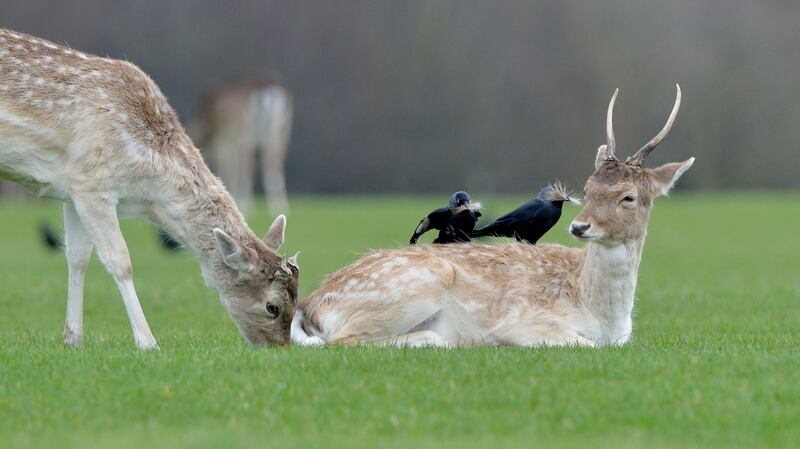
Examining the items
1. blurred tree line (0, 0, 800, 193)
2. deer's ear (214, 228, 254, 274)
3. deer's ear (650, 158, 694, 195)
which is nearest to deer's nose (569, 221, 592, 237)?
deer's ear (650, 158, 694, 195)

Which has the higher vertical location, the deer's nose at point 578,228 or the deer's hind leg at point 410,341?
the deer's nose at point 578,228

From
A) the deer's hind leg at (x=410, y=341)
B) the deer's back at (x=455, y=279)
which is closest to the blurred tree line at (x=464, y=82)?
the deer's back at (x=455, y=279)

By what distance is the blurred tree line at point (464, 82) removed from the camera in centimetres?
4509

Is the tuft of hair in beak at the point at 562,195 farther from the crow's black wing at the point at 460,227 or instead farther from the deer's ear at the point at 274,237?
the deer's ear at the point at 274,237

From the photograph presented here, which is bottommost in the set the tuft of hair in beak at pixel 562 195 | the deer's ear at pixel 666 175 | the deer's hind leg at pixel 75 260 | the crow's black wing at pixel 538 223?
the deer's hind leg at pixel 75 260

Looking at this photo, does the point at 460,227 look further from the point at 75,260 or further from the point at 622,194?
the point at 75,260

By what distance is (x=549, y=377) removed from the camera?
6.87m

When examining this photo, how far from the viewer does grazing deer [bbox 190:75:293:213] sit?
31828mm

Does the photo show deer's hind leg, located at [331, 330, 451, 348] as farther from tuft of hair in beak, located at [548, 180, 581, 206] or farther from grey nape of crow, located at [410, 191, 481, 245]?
tuft of hair in beak, located at [548, 180, 581, 206]

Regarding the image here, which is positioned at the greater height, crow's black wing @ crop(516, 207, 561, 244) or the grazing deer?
crow's black wing @ crop(516, 207, 561, 244)

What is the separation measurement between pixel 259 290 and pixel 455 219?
1.62m

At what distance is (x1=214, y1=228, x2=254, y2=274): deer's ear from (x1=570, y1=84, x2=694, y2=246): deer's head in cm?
201

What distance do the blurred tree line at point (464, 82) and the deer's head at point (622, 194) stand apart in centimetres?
3484

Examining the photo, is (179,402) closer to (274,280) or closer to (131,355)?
(131,355)
